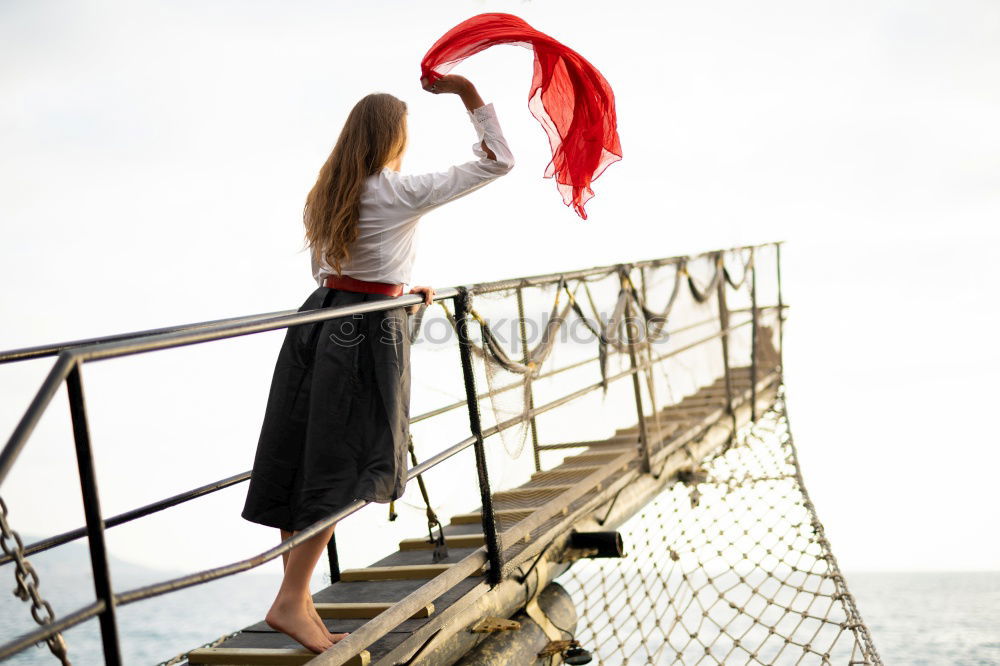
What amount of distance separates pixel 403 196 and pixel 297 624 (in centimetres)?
111

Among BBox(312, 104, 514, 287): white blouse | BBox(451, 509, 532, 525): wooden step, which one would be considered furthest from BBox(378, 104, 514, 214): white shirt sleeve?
BBox(451, 509, 532, 525): wooden step

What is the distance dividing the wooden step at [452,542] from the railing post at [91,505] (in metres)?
1.82

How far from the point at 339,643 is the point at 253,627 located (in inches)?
23.4

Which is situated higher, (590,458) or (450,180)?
(450,180)

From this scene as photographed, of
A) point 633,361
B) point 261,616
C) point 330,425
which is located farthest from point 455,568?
point 261,616

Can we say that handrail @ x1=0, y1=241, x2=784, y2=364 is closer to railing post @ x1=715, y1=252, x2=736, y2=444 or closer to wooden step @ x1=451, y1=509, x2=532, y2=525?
wooden step @ x1=451, y1=509, x2=532, y2=525

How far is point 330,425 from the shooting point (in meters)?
2.29

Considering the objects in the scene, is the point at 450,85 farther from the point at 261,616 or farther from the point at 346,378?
the point at 261,616

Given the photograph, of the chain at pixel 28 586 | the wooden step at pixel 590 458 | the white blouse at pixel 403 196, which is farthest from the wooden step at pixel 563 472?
the chain at pixel 28 586

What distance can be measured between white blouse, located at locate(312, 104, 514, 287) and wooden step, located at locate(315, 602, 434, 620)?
0.94m

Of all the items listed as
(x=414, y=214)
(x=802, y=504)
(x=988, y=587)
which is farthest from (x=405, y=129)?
(x=988, y=587)

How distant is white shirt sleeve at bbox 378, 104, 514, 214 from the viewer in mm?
2318

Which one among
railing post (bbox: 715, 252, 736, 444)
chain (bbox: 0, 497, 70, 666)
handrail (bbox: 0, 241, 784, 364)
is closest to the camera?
chain (bbox: 0, 497, 70, 666)

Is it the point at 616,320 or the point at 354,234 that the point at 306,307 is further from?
the point at 616,320
